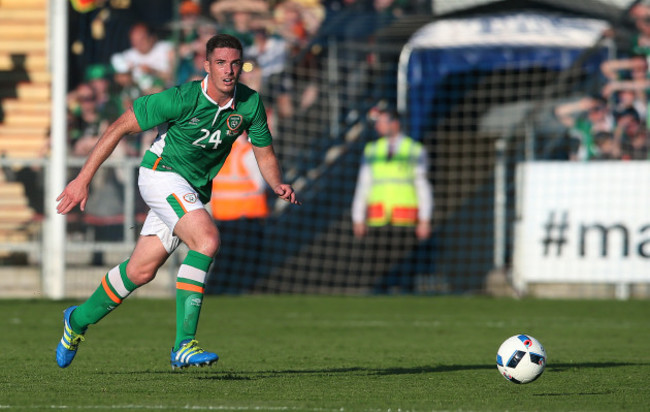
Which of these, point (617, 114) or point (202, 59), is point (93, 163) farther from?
point (617, 114)

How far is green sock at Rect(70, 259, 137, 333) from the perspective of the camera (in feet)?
23.6

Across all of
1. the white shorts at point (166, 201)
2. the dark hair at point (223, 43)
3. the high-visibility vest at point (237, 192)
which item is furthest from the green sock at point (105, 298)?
the high-visibility vest at point (237, 192)

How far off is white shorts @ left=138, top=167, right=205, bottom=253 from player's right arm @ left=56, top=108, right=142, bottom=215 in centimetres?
36

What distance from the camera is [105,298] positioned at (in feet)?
23.6

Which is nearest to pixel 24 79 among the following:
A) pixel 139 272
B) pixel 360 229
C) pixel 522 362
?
pixel 360 229

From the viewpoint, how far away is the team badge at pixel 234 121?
710 centimetres

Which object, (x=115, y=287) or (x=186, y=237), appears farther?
(x=115, y=287)

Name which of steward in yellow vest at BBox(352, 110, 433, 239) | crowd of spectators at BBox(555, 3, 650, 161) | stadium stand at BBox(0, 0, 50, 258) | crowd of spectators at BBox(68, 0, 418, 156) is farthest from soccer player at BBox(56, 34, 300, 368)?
stadium stand at BBox(0, 0, 50, 258)

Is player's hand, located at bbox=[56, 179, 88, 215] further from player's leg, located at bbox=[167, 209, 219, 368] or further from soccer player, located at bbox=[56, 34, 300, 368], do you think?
player's leg, located at bbox=[167, 209, 219, 368]

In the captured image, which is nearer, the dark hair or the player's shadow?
the dark hair

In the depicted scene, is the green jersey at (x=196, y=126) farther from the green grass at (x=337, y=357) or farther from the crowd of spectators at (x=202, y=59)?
the crowd of spectators at (x=202, y=59)

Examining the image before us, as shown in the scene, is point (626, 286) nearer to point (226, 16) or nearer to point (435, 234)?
point (435, 234)

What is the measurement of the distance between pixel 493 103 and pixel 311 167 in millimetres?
2700

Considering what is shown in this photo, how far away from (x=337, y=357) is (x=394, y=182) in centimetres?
708
